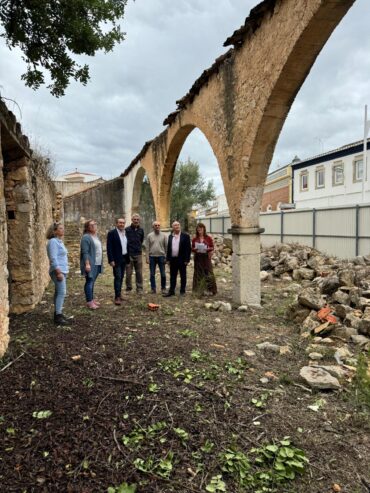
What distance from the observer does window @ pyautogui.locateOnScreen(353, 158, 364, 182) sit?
1924cm

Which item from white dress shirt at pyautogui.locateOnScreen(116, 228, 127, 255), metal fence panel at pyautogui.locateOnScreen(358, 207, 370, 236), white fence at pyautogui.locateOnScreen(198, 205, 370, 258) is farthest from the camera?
white fence at pyautogui.locateOnScreen(198, 205, 370, 258)

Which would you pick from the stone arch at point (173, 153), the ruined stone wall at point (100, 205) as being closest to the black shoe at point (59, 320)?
the stone arch at point (173, 153)

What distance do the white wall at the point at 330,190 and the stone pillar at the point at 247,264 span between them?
50.1ft

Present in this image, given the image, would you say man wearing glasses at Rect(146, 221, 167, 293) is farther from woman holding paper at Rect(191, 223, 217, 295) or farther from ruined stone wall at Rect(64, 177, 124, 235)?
ruined stone wall at Rect(64, 177, 124, 235)

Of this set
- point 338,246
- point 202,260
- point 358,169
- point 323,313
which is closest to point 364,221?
point 338,246

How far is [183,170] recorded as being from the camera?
21750 millimetres

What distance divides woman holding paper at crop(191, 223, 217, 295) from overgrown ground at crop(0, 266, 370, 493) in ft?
8.93

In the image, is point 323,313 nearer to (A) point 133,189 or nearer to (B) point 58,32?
(B) point 58,32

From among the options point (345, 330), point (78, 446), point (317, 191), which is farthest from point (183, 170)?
point (78, 446)

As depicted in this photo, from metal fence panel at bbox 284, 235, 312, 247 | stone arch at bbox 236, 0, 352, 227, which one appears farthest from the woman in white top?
metal fence panel at bbox 284, 235, 312, 247

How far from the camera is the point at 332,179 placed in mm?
21297

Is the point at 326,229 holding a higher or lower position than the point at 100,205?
lower

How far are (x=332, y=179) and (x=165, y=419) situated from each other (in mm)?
21968

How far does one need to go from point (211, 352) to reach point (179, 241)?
3254mm
